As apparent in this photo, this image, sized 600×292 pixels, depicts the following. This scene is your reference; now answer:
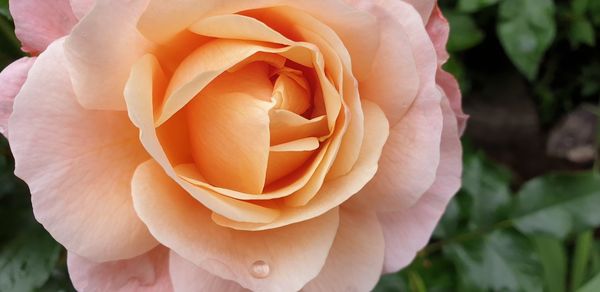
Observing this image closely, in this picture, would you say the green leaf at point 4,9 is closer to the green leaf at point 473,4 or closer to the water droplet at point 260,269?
the water droplet at point 260,269

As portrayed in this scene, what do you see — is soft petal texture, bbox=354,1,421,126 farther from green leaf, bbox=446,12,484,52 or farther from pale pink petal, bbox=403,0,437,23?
green leaf, bbox=446,12,484,52

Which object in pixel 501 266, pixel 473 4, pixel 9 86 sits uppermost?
pixel 9 86

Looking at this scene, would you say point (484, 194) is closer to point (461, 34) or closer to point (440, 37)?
point (461, 34)

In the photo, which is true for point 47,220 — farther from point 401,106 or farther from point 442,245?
point 442,245

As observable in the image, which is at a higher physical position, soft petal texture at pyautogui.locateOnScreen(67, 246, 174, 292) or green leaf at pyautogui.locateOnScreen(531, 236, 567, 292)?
soft petal texture at pyautogui.locateOnScreen(67, 246, 174, 292)

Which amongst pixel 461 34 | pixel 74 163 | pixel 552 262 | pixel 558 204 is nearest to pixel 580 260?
pixel 552 262

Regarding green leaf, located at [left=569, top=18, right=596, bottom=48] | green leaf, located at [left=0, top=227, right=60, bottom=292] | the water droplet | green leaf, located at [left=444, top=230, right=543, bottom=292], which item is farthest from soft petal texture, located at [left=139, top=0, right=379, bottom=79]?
green leaf, located at [left=569, top=18, right=596, bottom=48]
